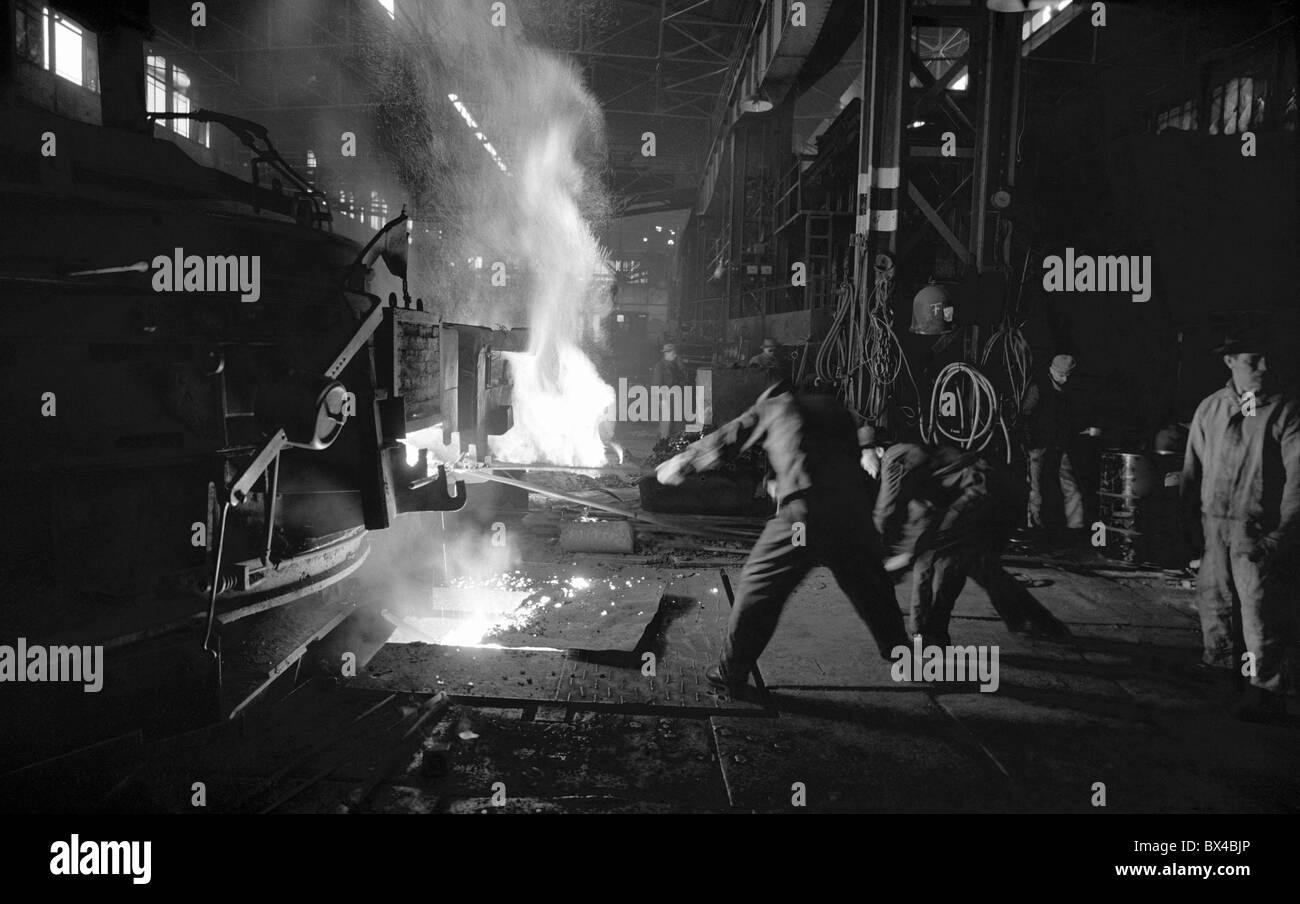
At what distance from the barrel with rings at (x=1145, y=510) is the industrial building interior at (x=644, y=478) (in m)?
0.03

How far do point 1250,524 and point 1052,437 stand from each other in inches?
149

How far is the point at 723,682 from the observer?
3.90 m

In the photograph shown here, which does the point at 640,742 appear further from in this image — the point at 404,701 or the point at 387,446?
the point at 387,446

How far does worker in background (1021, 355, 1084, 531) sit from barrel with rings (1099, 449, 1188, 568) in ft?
1.72

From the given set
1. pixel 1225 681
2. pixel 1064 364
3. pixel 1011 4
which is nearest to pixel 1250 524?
pixel 1225 681

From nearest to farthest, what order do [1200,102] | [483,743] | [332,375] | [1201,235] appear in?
1. [483,743]
2. [332,375]
3. [1201,235]
4. [1200,102]

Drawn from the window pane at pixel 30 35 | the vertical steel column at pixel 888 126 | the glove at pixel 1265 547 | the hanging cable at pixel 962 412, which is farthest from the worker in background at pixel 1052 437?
the window pane at pixel 30 35

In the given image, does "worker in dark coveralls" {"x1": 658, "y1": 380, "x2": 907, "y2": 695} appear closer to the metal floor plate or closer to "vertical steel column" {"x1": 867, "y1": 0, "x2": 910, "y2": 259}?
the metal floor plate

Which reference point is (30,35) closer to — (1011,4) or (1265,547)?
(1011,4)

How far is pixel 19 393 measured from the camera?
121 inches

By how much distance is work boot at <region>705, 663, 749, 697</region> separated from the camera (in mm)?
3826

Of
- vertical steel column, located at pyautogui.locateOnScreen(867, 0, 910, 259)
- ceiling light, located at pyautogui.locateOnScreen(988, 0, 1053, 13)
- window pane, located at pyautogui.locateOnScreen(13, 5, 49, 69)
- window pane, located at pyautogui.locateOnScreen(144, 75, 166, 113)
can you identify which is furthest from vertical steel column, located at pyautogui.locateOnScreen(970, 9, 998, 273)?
window pane, located at pyautogui.locateOnScreen(144, 75, 166, 113)

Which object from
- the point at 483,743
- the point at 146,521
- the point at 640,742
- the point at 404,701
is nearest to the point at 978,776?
the point at 640,742

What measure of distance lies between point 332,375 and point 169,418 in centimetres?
73
